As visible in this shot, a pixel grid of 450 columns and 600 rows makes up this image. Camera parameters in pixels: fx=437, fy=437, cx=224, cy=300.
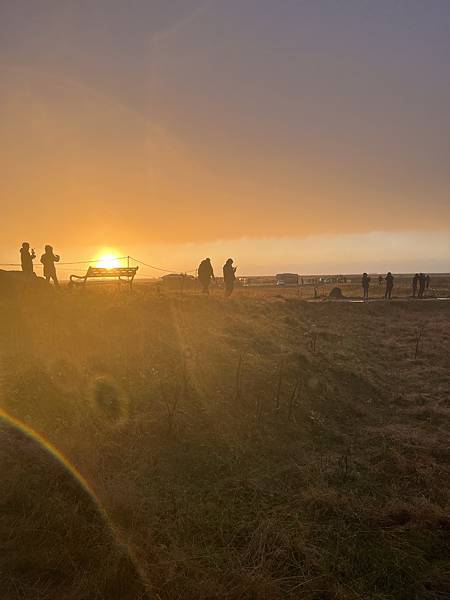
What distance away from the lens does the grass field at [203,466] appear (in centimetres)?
485

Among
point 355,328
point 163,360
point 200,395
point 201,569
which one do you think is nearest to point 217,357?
point 163,360

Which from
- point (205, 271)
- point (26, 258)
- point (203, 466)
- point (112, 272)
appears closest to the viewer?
point (203, 466)

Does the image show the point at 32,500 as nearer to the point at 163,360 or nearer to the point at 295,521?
the point at 295,521

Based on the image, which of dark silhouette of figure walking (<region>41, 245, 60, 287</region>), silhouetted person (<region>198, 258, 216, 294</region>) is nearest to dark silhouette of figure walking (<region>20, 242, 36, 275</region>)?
dark silhouette of figure walking (<region>41, 245, 60, 287</region>)

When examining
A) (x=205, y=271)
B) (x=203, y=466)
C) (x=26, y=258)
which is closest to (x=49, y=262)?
(x=26, y=258)

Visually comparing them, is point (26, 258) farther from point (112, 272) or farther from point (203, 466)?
point (203, 466)

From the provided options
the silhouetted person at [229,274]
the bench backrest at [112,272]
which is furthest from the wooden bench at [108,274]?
the silhouetted person at [229,274]

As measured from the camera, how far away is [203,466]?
722cm

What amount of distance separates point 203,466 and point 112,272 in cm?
1135

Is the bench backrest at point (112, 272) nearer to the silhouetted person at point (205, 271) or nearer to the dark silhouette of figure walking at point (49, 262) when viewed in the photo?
the dark silhouette of figure walking at point (49, 262)

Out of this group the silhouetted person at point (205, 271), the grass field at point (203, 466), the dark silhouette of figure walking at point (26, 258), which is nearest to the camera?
the grass field at point (203, 466)

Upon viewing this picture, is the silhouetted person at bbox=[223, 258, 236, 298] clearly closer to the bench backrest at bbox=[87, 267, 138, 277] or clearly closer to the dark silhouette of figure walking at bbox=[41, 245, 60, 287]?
the bench backrest at bbox=[87, 267, 138, 277]

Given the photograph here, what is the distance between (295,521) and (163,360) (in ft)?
19.0

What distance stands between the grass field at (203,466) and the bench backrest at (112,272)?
2.36 meters
